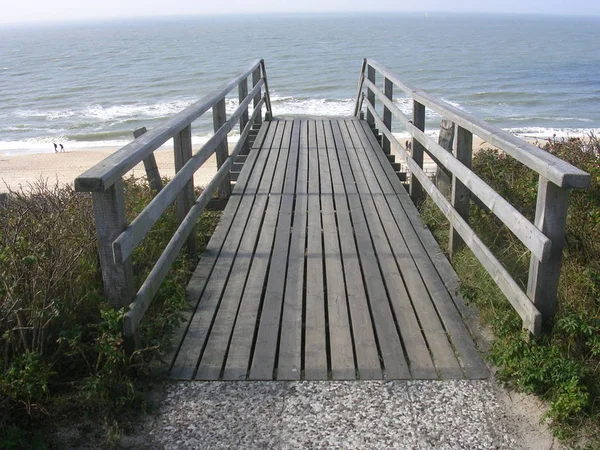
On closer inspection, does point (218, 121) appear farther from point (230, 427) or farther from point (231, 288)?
point (230, 427)

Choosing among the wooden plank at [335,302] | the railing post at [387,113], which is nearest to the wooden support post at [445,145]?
the wooden plank at [335,302]

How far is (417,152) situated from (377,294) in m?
2.56

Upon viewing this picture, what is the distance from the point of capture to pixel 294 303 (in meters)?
4.07

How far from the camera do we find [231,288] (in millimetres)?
4281

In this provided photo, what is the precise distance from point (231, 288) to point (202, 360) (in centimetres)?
91

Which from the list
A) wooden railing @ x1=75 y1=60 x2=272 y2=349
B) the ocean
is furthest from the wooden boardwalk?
the ocean

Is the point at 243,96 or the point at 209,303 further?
the point at 243,96

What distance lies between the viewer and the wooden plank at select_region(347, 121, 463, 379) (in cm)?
336

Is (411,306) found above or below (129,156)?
below

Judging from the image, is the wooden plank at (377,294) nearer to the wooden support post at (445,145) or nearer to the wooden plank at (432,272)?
the wooden plank at (432,272)

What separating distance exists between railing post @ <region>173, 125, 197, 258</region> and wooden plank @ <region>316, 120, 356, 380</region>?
3.16ft

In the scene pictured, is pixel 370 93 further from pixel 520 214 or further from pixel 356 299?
pixel 520 214

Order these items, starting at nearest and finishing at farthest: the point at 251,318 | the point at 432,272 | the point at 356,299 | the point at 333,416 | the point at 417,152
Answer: the point at 333,416 → the point at 251,318 → the point at 356,299 → the point at 432,272 → the point at 417,152

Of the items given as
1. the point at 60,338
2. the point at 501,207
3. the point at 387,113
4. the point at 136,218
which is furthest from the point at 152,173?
the point at 501,207
